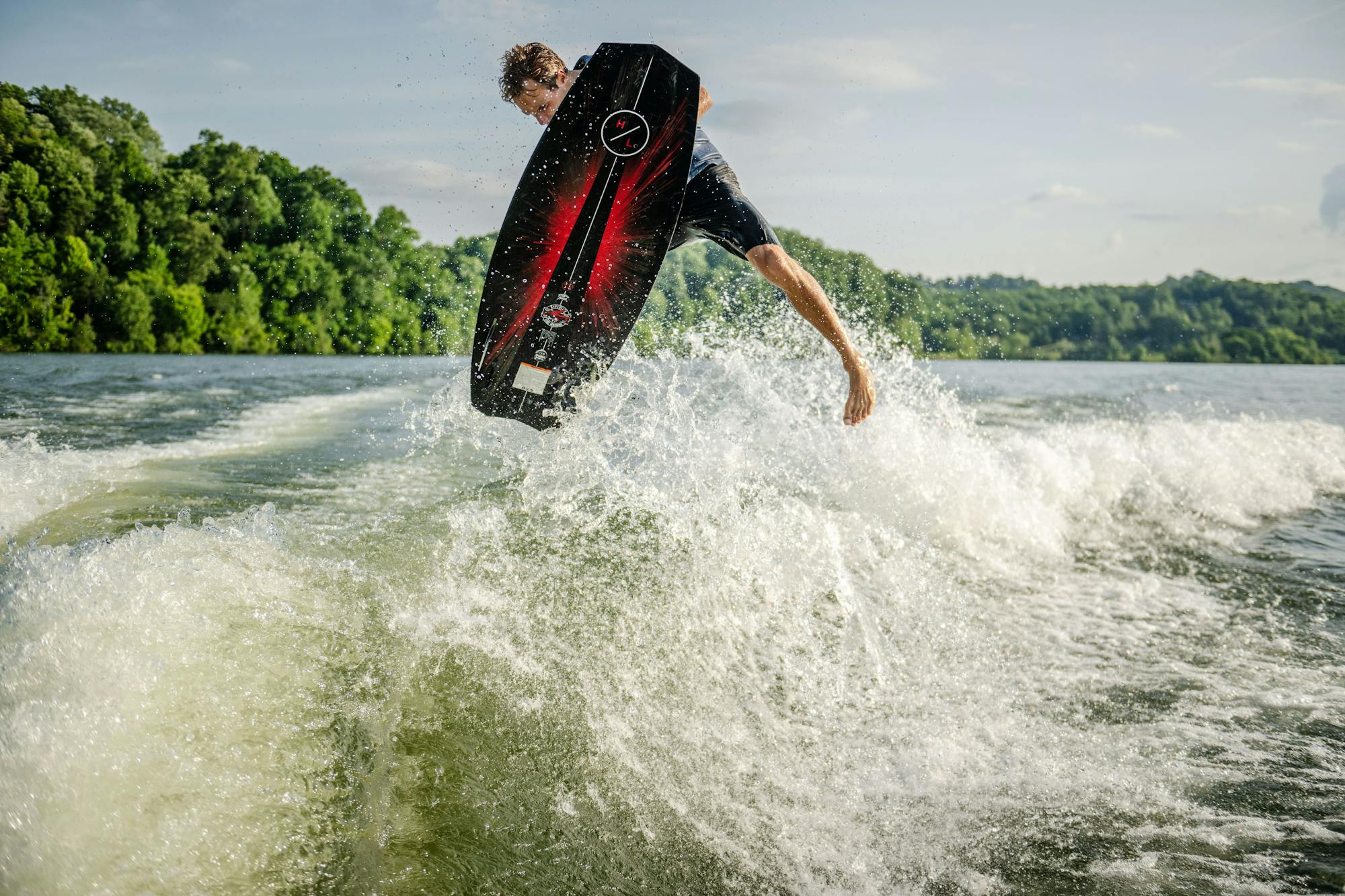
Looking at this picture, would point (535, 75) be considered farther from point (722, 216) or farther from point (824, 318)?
point (824, 318)

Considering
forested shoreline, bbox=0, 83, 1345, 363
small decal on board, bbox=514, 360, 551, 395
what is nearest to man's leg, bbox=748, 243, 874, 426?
small decal on board, bbox=514, 360, 551, 395

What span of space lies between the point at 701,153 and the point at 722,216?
510 millimetres

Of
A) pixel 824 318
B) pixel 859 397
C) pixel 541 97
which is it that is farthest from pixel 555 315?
pixel 859 397

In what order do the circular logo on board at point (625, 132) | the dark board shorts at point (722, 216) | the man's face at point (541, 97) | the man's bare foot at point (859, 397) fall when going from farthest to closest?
1. the man's face at point (541, 97)
2. the circular logo on board at point (625, 132)
3. the dark board shorts at point (722, 216)
4. the man's bare foot at point (859, 397)

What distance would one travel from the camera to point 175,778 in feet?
7.10

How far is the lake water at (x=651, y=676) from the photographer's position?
2244mm

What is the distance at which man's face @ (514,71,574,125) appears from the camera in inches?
184

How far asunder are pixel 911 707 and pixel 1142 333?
244ft

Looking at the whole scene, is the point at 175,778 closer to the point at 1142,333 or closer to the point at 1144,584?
the point at 1144,584

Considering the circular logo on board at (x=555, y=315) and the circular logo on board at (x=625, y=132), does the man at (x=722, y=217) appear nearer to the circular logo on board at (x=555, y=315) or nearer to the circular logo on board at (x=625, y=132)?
the circular logo on board at (x=625, y=132)

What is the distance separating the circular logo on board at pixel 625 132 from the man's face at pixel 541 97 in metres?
0.37

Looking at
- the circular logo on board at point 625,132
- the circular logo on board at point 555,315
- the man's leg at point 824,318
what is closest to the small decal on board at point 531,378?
the circular logo on board at point 555,315

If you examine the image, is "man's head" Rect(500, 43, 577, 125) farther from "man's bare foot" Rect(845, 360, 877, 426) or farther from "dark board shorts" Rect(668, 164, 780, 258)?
"man's bare foot" Rect(845, 360, 877, 426)

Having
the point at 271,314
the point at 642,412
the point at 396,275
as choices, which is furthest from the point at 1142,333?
the point at 642,412
